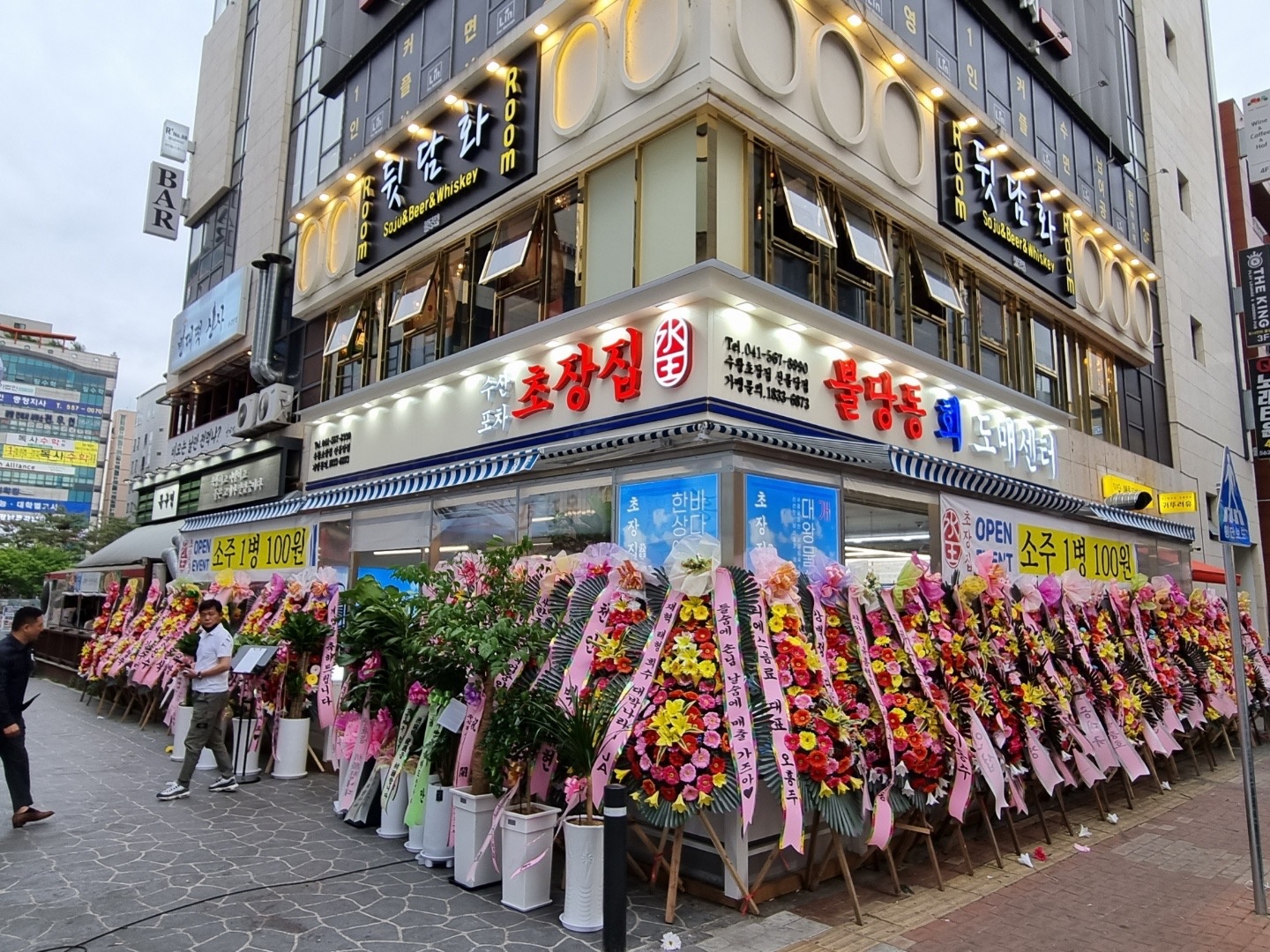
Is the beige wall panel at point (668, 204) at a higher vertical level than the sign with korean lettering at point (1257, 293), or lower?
lower

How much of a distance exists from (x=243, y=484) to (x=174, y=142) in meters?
14.8

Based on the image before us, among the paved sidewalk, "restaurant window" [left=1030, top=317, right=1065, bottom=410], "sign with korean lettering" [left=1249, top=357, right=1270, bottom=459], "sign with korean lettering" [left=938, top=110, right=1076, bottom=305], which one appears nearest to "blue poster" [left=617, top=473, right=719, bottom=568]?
the paved sidewalk

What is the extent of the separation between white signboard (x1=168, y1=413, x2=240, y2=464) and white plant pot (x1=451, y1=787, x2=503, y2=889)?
17408 mm

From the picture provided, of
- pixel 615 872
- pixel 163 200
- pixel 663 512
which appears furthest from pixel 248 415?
pixel 615 872

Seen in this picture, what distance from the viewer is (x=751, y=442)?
7934 mm

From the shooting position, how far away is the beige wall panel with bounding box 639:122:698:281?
10133 millimetres

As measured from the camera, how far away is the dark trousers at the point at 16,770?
23.5ft

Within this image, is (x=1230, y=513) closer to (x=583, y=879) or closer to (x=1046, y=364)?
(x=583, y=879)

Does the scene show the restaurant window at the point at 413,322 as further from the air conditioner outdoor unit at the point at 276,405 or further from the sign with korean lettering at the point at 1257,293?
the sign with korean lettering at the point at 1257,293

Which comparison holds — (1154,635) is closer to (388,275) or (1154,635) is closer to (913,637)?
(913,637)

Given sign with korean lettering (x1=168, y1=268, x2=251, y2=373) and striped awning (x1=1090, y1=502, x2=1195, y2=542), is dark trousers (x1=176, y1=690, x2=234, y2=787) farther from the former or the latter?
sign with korean lettering (x1=168, y1=268, x2=251, y2=373)

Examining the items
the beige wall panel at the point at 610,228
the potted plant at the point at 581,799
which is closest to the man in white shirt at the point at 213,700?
the potted plant at the point at 581,799

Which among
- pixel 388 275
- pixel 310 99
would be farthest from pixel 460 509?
pixel 310 99

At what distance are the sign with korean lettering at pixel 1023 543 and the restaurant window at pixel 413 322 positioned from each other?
8.98m
